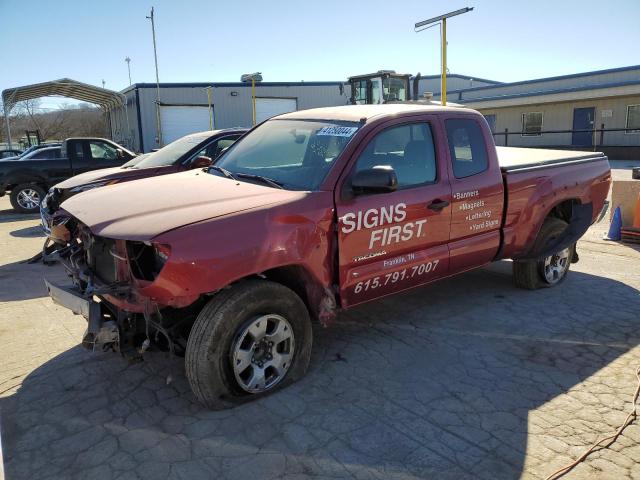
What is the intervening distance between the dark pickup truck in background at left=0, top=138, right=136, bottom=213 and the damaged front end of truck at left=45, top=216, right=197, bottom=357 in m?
9.68

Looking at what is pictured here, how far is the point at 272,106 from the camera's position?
3684 cm

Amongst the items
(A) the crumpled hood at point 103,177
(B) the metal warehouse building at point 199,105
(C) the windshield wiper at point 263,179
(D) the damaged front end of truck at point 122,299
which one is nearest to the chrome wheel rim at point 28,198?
(A) the crumpled hood at point 103,177

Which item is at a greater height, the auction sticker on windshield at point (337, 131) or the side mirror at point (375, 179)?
the auction sticker on windshield at point (337, 131)

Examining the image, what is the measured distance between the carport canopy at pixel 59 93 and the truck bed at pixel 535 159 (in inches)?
962

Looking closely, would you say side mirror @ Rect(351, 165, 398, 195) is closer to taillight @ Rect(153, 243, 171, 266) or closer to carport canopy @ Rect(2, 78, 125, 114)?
taillight @ Rect(153, 243, 171, 266)

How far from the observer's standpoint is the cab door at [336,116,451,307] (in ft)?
12.3

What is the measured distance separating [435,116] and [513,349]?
2087 millimetres

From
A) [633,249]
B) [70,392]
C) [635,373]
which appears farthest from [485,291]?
[70,392]

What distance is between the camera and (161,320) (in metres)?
3.25

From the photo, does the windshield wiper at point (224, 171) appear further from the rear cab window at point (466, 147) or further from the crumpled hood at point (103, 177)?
the crumpled hood at point (103, 177)

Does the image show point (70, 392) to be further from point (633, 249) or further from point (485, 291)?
point (633, 249)

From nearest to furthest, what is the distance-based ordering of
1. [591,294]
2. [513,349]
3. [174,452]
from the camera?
[174,452] < [513,349] < [591,294]

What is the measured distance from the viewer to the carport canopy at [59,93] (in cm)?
2486

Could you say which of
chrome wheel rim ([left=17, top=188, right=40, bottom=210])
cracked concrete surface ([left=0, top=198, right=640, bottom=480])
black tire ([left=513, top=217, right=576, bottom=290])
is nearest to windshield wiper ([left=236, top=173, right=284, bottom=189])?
cracked concrete surface ([left=0, top=198, right=640, bottom=480])
